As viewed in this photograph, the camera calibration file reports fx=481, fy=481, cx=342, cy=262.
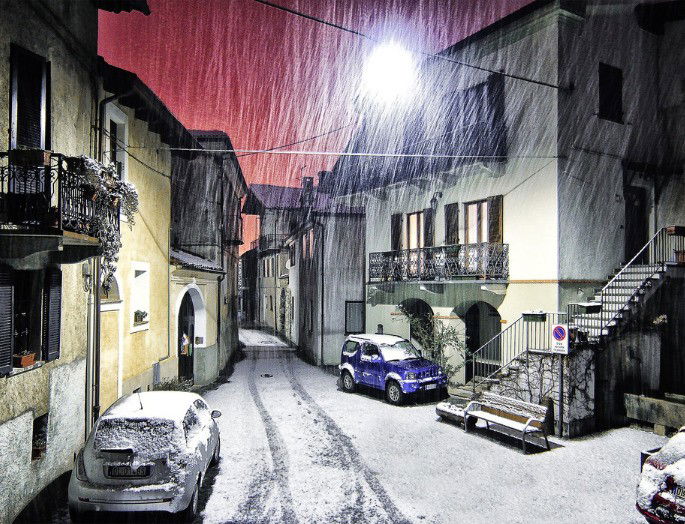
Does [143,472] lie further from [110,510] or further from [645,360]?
[645,360]

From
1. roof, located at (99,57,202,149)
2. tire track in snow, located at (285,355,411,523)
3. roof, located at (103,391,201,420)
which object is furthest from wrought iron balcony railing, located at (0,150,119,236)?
tire track in snow, located at (285,355,411,523)

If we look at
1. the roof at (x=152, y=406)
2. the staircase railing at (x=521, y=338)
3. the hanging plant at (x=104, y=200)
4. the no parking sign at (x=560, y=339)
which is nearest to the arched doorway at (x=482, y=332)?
the staircase railing at (x=521, y=338)

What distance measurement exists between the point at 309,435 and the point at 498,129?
11.5m

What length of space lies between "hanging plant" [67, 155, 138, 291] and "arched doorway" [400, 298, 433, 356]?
39.2 feet

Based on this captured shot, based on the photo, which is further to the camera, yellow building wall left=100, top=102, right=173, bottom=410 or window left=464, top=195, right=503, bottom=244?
window left=464, top=195, right=503, bottom=244

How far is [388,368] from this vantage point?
15.4 metres

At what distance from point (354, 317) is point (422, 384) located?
9927 millimetres

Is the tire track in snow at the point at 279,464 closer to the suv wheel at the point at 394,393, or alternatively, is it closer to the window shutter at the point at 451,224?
the suv wheel at the point at 394,393

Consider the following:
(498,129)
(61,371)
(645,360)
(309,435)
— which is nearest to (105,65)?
(61,371)

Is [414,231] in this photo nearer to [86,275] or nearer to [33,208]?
[86,275]

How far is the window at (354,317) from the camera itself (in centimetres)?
2455

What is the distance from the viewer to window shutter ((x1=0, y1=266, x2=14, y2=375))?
6906mm

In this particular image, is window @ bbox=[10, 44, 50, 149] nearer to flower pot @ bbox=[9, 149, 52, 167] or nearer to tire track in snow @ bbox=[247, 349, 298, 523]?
flower pot @ bbox=[9, 149, 52, 167]

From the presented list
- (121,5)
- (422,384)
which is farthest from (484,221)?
(121,5)
